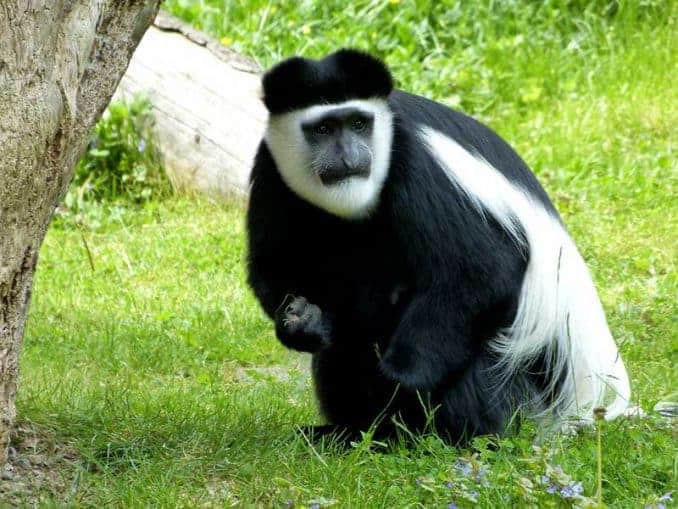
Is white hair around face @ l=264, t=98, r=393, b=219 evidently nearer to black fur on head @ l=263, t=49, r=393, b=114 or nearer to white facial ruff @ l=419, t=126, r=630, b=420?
black fur on head @ l=263, t=49, r=393, b=114

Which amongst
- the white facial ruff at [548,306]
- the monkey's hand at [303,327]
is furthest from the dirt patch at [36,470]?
the white facial ruff at [548,306]

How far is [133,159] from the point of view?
6879 millimetres

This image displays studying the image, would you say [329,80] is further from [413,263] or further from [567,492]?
[567,492]

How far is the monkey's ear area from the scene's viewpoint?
3488mm

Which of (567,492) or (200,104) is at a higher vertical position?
(567,492)

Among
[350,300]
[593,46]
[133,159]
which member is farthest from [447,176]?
[593,46]

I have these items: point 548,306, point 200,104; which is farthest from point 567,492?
point 200,104

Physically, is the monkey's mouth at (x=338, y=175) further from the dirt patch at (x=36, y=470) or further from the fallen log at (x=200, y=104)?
the fallen log at (x=200, y=104)

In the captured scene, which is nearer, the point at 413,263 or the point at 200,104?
the point at 413,263

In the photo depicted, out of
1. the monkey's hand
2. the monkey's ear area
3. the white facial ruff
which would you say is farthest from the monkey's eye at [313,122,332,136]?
the monkey's hand

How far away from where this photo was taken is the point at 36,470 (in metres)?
3.07

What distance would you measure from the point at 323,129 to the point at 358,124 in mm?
115

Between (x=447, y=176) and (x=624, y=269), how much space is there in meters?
2.40

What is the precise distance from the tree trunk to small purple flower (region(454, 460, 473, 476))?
3.79ft
